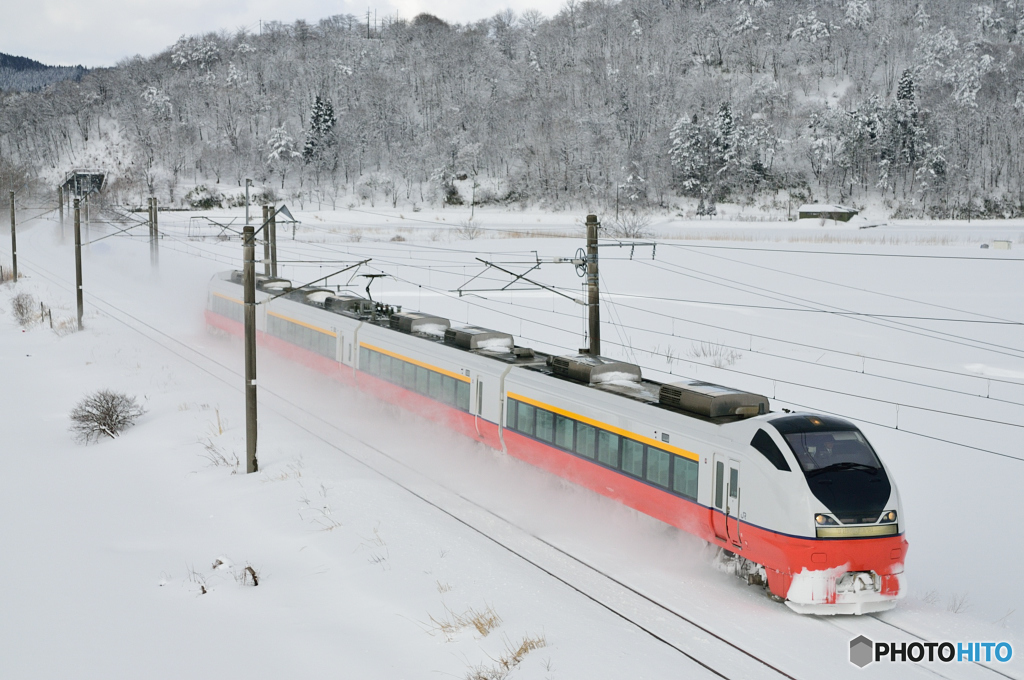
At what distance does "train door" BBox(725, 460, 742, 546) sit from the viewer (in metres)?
11.6

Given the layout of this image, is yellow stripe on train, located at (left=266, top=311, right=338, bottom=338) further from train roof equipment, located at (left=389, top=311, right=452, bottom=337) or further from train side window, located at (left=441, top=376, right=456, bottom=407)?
train side window, located at (left=441, top=376, right=456, bottom=407)

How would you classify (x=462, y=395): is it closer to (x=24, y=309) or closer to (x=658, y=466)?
(x=658, y=466)

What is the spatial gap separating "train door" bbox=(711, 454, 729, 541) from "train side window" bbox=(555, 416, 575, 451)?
3.46 m

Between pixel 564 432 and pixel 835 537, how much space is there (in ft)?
17.9

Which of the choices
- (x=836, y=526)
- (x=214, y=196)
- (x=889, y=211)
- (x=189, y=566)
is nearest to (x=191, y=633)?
(x=189, y=566)

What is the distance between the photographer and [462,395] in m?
18.0

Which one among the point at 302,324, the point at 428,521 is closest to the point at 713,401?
the point at 428,521

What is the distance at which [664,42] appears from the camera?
14700 cm

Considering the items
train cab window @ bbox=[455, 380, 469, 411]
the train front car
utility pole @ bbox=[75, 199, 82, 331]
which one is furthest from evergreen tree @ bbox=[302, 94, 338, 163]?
the train front car

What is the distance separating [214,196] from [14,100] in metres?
71.3

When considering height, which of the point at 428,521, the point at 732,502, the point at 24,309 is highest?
the point at 732,502

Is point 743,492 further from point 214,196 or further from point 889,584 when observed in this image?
point 214,196

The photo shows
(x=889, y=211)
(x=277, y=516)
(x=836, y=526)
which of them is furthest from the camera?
(x=889, y=211)

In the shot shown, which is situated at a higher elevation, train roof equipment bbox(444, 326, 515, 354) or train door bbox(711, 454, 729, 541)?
train roof equipment bbox(444, 326, 515, 354)
